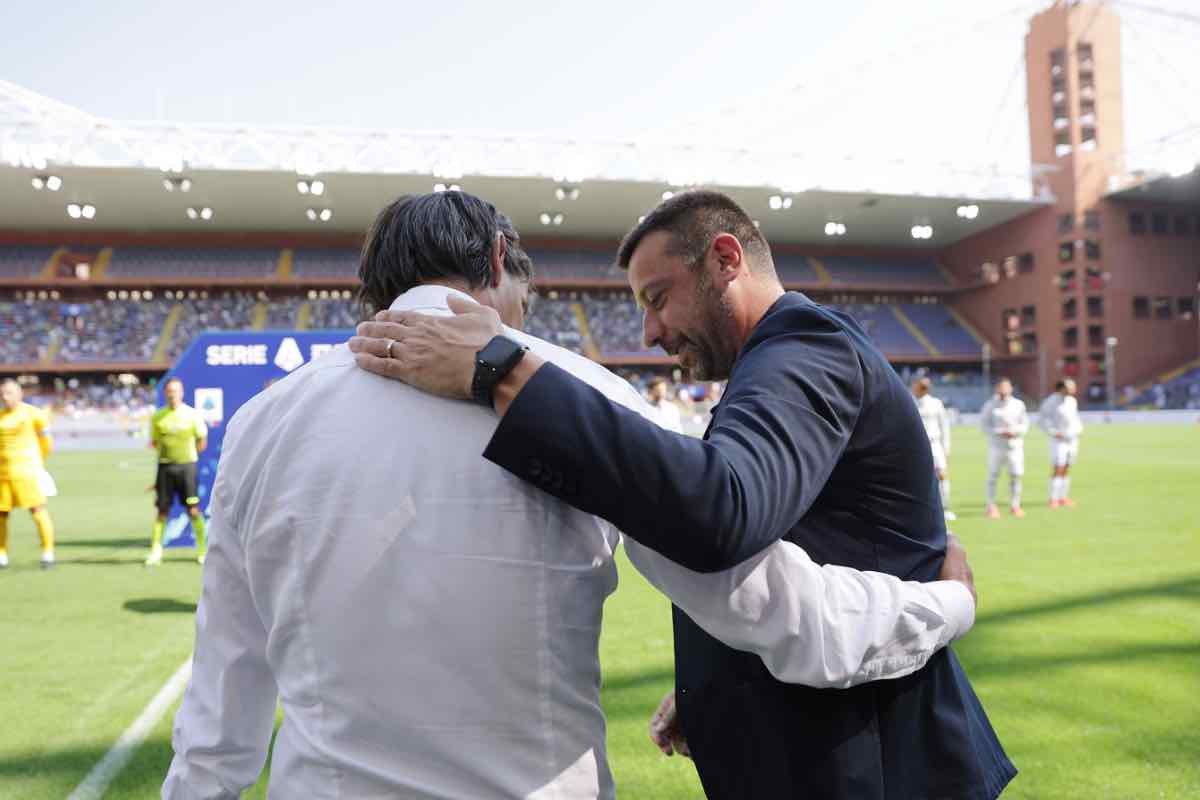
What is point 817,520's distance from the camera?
1.37 meters

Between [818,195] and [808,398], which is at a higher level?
[818,195]

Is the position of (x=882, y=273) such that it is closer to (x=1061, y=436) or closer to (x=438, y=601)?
(x=1061, y=436)

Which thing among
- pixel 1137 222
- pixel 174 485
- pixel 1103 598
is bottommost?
pixel 1103 598

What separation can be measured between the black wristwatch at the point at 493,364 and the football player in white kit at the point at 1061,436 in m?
12.4

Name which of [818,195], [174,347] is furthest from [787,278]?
Answer: [174,347]

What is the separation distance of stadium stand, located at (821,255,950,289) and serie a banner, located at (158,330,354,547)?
4237 centimetres

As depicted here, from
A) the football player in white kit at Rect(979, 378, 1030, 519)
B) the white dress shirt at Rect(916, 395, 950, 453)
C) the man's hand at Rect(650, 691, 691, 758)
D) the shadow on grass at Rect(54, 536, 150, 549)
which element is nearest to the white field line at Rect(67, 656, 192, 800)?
the man's hand at Rect(650, 691, 691, 758)

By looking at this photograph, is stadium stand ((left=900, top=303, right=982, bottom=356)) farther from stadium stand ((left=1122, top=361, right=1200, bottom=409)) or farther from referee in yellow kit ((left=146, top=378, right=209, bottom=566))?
referee in yellow kit ((left=146, top=378, right=209, bottom=566))

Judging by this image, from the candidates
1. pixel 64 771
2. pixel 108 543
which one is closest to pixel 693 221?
pixel 64 771

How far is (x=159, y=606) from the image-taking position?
272 inches

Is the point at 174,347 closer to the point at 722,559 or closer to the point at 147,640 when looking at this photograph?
the point at 147,640

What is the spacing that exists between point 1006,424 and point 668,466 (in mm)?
11872

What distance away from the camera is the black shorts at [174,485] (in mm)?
8828

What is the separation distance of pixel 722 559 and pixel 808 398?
0.29 metres
